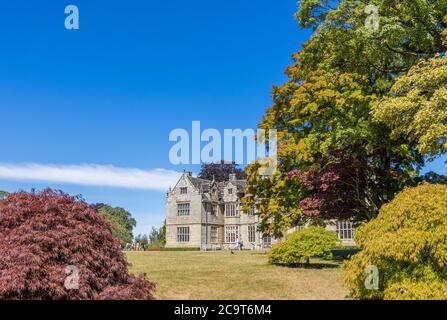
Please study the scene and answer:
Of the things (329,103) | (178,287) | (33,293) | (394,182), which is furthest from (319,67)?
(33,293)

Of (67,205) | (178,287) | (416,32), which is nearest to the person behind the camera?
(67,205)

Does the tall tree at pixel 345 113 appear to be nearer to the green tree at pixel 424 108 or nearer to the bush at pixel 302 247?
the green tree at pixel 424 108

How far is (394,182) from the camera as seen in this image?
25.2 m

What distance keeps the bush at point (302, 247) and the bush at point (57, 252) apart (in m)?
10.2

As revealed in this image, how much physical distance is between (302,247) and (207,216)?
128 feet

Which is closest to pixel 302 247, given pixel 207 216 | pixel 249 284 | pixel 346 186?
pixel 346 186

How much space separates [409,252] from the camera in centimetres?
1069

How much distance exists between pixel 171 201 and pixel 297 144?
39.6m

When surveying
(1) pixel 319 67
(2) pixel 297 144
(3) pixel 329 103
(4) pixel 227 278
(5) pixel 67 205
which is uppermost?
(1) pixel 319 67

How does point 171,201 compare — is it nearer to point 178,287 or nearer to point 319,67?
point 319,67

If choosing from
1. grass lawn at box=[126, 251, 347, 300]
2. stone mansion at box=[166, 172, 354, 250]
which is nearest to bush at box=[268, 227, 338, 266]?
grass lawn at box=[126, 251, 347, 300]

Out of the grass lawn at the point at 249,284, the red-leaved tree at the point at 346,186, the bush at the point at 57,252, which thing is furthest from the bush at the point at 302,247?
the bush at the point at 57,252

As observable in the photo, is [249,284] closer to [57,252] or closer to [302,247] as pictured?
[57,252]
